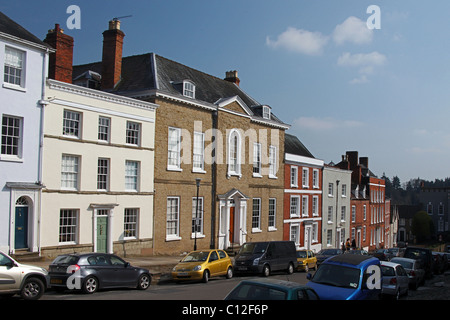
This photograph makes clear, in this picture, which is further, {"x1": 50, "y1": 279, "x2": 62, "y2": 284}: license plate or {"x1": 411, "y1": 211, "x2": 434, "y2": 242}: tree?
{"x1": 411, "y1": 211, "x2": 434, "y2": 242}: tree

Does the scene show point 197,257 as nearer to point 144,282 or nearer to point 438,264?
point 144,282

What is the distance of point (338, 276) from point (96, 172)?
16.6 meters

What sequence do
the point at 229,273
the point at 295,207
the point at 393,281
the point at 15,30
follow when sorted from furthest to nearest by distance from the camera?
Result: the point at 295,207
the point at 229,273
the point at 15,30
the point at 393,281

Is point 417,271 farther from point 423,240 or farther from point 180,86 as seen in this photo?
point 423,240

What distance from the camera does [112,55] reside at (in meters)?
32.5

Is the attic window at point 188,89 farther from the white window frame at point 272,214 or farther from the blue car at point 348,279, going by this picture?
the blue car at point 348,279

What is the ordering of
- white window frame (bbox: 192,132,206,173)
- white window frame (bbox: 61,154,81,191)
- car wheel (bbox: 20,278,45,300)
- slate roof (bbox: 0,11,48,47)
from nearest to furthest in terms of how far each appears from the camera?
car wheel (bbox: 20,278,45,300) < slate roof (bbox: 0,11,48,47) < white window frame (bbox: 61,154,81,191) < white window frame (bbox: 192,132,206,173)

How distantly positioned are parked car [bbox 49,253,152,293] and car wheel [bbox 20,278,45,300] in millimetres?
1644

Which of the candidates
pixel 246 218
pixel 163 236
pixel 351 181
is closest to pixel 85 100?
pixel 163 236

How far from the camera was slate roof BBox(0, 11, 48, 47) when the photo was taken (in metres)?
23.6

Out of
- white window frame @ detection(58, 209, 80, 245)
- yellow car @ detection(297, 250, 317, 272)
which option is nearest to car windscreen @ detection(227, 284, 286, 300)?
white window frame @ detection(58, 209, 80, 245)

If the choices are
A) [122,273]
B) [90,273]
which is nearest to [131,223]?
[122,273]

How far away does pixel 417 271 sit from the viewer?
24.4 meters

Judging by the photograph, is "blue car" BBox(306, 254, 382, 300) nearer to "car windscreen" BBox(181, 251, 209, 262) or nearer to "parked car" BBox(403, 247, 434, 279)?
"car windscreen" BBox(181, 251, 209, 262)
